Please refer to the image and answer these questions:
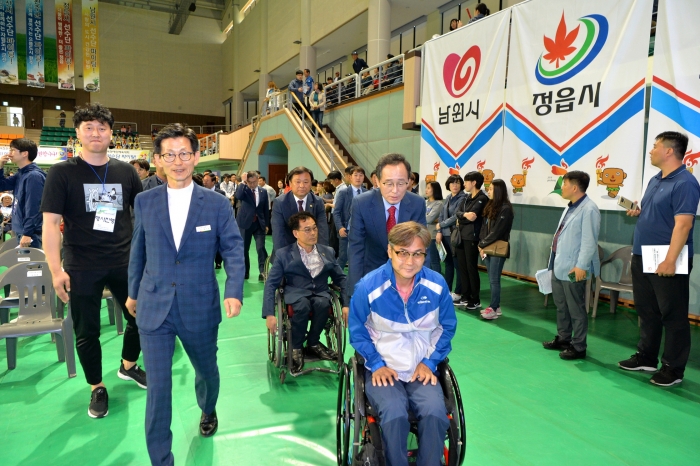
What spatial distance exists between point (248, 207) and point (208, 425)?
4023 millimetres

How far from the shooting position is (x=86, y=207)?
7.86 ft

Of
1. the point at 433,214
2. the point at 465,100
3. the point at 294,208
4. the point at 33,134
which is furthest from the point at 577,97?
the point at 33,134

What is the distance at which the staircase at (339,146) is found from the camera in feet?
35.5

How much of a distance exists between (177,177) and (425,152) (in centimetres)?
545

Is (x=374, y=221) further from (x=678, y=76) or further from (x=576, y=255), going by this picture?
(x=678, y=76)

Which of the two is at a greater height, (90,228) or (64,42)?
(64,42)

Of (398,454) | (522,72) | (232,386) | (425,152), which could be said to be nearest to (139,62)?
(425,152)

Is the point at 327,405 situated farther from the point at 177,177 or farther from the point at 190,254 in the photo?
the point at 177,177

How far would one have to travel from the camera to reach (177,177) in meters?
1.92

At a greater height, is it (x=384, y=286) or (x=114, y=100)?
(x=114, y=100)

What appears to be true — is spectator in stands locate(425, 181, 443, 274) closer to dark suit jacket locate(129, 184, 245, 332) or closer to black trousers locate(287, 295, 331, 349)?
black trousers locate(287, 295, 331, 349)

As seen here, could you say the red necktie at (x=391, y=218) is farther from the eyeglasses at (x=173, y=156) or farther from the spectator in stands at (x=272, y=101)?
the spectator in stands at (x=272, y=101)

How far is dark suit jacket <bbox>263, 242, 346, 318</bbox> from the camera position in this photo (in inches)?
119

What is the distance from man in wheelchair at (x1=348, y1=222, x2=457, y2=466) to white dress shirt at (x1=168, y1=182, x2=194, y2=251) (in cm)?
84
